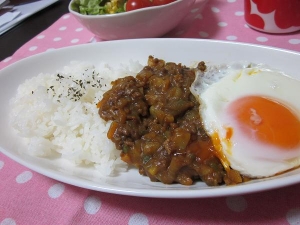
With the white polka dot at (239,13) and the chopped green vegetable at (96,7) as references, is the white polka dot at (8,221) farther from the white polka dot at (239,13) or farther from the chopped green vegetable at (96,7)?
the white polka dot at (239,13)

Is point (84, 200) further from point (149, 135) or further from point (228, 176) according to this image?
point (228, 176)

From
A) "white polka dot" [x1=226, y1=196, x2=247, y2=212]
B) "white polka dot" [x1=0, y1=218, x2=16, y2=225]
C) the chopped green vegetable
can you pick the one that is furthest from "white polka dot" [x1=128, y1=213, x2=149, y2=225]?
the chopped green vegetable

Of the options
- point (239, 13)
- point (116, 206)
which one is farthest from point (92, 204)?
point (239, 13)

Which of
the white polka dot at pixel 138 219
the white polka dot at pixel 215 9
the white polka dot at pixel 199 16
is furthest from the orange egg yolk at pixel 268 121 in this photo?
the white polka dot at pixel 215 9

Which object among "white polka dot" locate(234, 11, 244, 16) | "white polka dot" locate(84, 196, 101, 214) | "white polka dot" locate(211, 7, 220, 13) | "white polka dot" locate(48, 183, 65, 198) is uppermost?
"white polka dot" locate(48, 183, 65, 198)

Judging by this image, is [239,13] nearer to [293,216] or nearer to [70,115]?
[70,115]

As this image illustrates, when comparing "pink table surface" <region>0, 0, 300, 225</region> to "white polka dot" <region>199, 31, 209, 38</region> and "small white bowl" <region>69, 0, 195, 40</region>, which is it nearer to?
"small white bowl" <region>69, 0, 195, 40</region>

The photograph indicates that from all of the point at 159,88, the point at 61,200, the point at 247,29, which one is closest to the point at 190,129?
the point at 159,88
